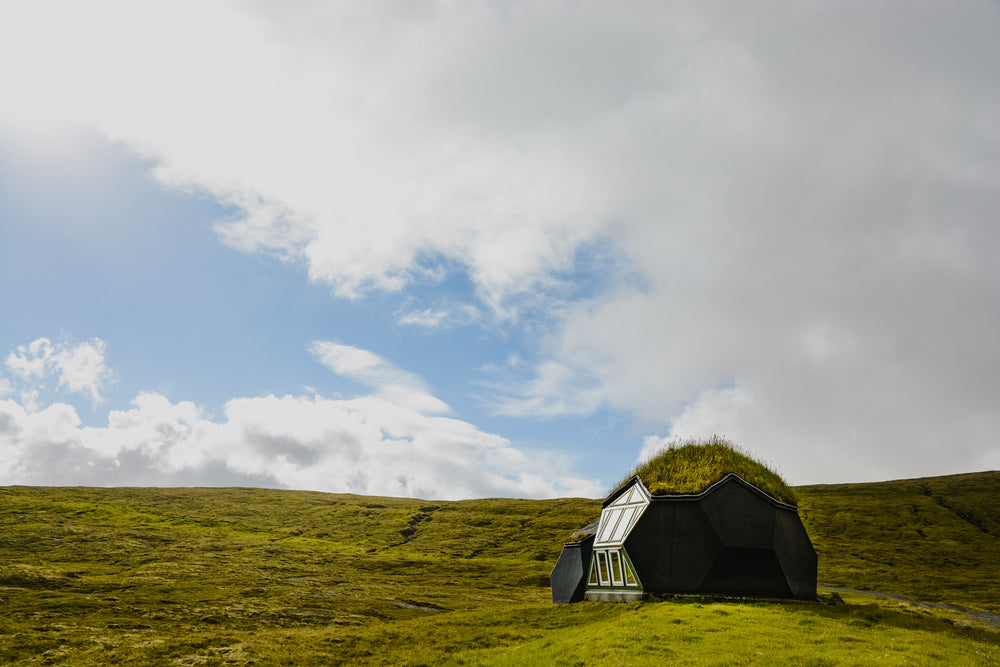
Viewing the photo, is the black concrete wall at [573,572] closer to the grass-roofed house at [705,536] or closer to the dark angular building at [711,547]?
the grass-roofed house at [705,536]

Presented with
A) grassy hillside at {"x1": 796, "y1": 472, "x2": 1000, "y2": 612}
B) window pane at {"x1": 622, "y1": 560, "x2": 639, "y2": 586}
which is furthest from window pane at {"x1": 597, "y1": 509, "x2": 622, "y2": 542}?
grassy hillside at {"x1": 796, "y1": 472, "x2": 1000, "y2": 612}

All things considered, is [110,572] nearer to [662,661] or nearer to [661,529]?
→ [661,529]

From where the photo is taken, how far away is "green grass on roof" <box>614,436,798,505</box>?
35844mm

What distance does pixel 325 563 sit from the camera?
284ft

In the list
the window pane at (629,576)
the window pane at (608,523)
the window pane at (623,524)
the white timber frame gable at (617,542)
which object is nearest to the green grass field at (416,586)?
the white timber frame gable at (617,542)

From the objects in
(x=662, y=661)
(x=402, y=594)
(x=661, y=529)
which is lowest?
(x=402, y=594)

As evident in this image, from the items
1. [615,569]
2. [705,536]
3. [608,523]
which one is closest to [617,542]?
[615,569]

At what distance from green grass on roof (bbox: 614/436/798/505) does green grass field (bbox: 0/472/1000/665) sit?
254 inches

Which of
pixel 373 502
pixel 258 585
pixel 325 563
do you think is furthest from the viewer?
pixel 373 502

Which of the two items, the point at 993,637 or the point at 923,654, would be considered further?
the point at 993,637

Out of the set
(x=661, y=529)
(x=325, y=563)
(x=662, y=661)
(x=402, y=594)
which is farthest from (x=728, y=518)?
(x=325, y=563)

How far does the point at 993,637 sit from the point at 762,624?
10813 mm

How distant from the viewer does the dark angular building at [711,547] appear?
33.2m

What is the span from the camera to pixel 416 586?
71.4 meters
